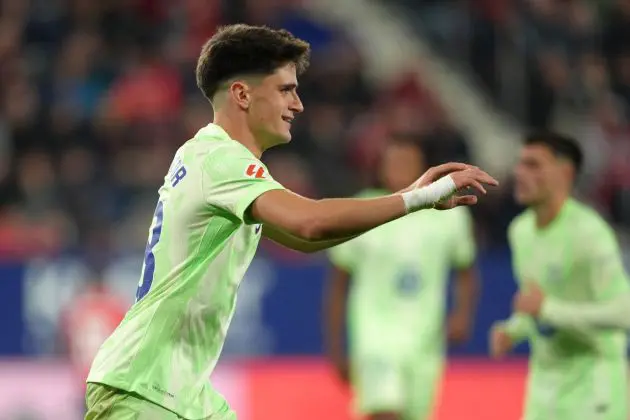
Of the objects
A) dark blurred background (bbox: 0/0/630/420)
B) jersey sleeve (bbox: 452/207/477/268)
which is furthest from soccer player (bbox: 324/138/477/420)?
dark blurred background (bbox: 0/0/630/420)

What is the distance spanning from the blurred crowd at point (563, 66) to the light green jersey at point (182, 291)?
27.9 feet

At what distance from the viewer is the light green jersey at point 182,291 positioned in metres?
5.03

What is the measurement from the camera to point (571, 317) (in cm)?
715

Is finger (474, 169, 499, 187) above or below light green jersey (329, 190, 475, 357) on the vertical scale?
below

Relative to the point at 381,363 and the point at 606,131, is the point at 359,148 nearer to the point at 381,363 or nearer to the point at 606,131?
the point at 606,131

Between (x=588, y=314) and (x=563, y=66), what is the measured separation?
7.29m

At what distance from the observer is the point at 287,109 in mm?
5160

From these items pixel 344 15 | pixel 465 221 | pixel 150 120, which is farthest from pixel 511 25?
pixel 465 221

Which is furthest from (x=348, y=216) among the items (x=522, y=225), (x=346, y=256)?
(x=346, y=256)

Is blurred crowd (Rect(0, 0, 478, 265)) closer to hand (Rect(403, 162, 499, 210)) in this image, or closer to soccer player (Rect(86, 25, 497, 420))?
soccer player (Rect(86, 25, 497, 420))

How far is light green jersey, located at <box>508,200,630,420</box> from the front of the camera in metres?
7.34

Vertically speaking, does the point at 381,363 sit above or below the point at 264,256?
below

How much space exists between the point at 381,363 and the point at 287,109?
4.57 metres

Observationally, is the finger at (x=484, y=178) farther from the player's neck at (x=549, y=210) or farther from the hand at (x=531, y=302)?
the player's neck at (x=549, y=210)
